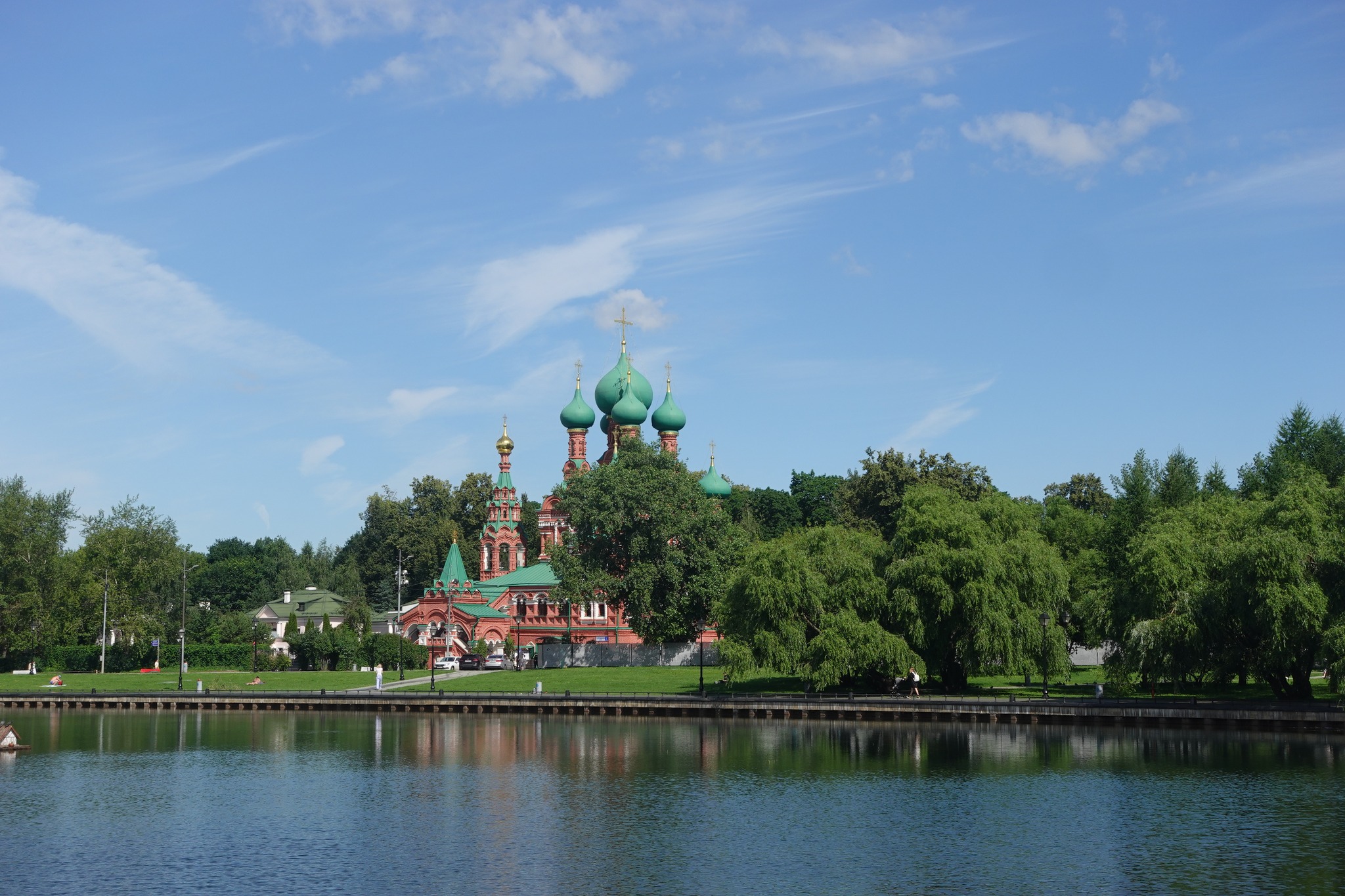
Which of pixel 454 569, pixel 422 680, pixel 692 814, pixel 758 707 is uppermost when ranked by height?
pixel 454 569

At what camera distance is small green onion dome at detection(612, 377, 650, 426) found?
9894 cm

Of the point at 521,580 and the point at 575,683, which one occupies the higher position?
the point at 521,580

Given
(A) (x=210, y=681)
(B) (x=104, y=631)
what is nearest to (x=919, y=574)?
(A) (x=210, y=681)

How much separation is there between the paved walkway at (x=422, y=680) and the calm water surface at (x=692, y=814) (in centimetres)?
2056

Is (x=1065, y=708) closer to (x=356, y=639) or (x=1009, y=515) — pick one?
(x=1009, y=515)

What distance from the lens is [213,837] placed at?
98.8 feet

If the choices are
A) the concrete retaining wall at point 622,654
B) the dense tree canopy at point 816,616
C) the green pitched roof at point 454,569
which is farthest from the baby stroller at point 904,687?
the green pitched roof at point 454,569

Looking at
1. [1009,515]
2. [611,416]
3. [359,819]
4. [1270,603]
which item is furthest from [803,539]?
[611,416]

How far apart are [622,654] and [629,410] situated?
81.0 ft

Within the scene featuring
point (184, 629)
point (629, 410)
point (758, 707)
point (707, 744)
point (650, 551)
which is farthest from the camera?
point (629, 410)

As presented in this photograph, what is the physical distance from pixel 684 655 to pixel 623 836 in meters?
47.1

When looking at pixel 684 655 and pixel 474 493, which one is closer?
pixel 684 655

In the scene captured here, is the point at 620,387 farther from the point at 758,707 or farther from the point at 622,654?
the point at 758,707

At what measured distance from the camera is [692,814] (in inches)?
1282
